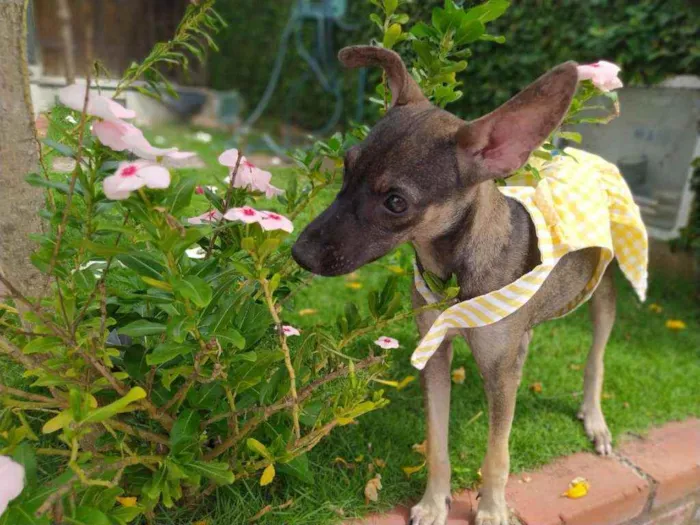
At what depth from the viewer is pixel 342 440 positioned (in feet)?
8.55

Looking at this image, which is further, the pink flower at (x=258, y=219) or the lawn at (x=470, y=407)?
the lawn at (x=470, y=407)

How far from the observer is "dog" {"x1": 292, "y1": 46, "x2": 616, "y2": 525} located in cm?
185

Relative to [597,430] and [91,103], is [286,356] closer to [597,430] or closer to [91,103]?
[91,103]

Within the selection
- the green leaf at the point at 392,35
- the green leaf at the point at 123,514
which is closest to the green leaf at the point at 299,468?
the green leaf at the point at 123,514

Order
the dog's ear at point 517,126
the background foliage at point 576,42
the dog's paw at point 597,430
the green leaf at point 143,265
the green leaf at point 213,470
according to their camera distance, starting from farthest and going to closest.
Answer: the background foliage at point 576,42 → the dog's paw at point 597,430 → the green leaf at point 213,470 → the dog's ear at point 517,126 → the green leaf at point 143,265

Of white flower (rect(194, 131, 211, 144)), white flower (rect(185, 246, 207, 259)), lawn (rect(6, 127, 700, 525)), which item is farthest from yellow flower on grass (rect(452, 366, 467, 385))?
white flower (rect(194, 131, 211, 144))

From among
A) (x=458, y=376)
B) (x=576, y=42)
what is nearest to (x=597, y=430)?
(x=458, y=376)

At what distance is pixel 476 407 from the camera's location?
314cm

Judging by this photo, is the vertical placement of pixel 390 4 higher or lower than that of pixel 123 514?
higher

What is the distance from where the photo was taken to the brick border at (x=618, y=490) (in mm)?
2445

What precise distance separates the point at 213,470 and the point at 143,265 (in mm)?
690

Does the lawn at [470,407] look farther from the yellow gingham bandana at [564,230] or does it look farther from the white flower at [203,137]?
the white flower at [203,137]

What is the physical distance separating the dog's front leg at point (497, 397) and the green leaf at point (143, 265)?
121 cm

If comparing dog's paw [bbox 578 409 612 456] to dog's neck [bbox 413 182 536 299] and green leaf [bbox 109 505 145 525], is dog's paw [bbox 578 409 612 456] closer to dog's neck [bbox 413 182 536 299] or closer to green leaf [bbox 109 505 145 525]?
dog's neck [bbox 413 182 536 299]
